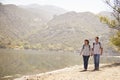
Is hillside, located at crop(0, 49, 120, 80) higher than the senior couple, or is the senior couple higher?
the senior couple

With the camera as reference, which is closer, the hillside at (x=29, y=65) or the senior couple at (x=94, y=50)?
the senior couple at (x=94, y=50)

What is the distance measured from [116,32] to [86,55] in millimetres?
9248

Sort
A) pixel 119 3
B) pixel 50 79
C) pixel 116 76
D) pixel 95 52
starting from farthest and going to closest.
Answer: pixel 119 3, pixel 95 52, pixel 50 79, pixel 116 76

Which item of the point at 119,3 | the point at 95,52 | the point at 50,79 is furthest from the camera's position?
the point at 119,3

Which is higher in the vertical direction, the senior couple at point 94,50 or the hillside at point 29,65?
the senior couple at point 94,50

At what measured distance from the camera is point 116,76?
18125 millimetres

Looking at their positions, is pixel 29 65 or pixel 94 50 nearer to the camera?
pixel 94 50

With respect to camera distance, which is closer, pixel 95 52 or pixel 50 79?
pixel 50 79

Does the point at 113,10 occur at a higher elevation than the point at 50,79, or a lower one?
higher

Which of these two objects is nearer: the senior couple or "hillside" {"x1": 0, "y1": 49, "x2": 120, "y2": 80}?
the senior couple

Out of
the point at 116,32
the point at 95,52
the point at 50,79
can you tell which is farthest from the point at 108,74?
the point at 116,32

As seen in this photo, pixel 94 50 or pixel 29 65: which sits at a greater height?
pixel 94 50

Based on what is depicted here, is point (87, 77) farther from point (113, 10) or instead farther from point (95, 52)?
point (113, 10)

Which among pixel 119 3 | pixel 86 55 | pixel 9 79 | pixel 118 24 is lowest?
pixel 9 79
